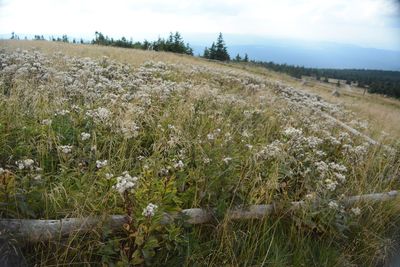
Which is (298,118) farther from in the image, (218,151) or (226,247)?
(226,247)

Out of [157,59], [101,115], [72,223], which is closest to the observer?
[72,223]

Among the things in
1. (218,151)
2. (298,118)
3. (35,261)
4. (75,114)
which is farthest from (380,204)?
(75,114)

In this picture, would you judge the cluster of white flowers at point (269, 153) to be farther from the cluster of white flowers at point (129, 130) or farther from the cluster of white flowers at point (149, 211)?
the cluster of white flowers at point (149, 211)

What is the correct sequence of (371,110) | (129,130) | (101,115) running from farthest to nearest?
(371,110), (101,115), (129,130)

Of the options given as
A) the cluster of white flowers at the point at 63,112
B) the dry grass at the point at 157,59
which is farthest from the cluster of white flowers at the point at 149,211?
the dry grass at the point at 157,59

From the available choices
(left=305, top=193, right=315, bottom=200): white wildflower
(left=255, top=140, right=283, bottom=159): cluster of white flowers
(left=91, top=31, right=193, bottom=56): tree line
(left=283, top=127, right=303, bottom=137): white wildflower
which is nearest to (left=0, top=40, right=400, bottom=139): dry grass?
(left=283, top=127, right=303, bottom=137): white wildflower

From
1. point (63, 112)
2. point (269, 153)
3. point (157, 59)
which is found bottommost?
point (269, 153)

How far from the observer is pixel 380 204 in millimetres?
5059

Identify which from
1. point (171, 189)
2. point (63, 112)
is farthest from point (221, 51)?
point (171, 189)

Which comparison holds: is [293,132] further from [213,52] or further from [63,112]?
[213,52]

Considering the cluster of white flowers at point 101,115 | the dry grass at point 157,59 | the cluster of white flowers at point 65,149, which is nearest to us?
the cluster of white flowers at point 65,149

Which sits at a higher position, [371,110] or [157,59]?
[157,59]

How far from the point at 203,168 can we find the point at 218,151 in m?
0.59

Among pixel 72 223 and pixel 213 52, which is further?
pixel 213 52
